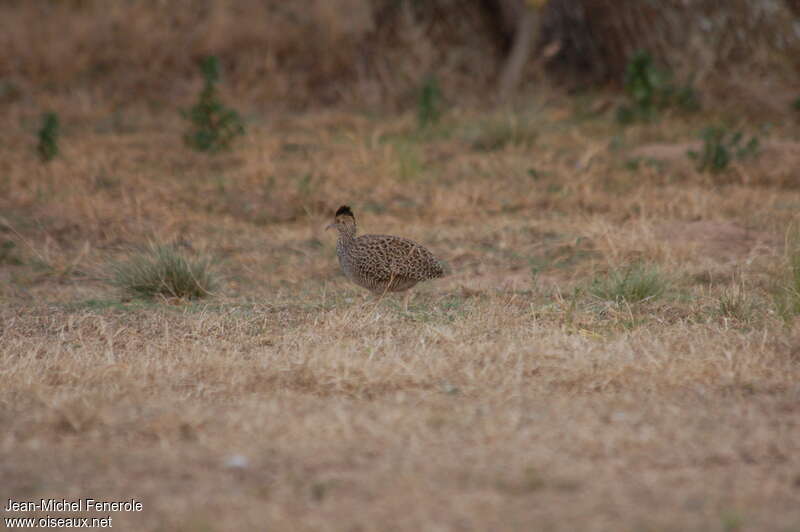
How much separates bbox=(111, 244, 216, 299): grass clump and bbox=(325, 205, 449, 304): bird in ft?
3.08

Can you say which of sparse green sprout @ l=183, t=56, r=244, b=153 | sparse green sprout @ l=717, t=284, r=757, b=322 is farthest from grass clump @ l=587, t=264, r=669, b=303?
sparse green sprout @ l=183, t=56, r=244, b=153

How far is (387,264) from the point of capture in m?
6.24

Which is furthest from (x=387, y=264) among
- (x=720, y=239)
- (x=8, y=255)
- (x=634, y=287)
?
(x=8, y=255)

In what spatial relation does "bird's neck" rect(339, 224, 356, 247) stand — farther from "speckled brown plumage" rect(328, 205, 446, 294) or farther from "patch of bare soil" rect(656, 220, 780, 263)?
"patch of bare soil" rect(656, 220, 780, 263)

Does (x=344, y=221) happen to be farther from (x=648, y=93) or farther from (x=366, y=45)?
(x=366, y=45)

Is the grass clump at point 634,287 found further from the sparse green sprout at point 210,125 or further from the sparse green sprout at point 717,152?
the sparse green sprout at point 210,125

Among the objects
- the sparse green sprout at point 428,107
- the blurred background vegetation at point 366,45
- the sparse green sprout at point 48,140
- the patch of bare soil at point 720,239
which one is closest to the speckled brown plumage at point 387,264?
the patch of bare soil at point 720,239

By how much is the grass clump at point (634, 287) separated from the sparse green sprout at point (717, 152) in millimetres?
3983

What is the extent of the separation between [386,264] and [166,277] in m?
1.49

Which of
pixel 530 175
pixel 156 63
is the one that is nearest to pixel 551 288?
pixel 530 175

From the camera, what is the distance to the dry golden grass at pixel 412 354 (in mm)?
3443

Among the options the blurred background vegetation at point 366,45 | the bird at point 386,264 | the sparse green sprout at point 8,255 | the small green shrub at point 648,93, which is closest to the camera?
the bird at point 386,264

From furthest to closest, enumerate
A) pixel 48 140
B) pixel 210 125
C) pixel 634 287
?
pixel 210 125 < pixel 48 140 < pixel 634 287

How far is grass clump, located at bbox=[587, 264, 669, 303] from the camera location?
6.14 m
